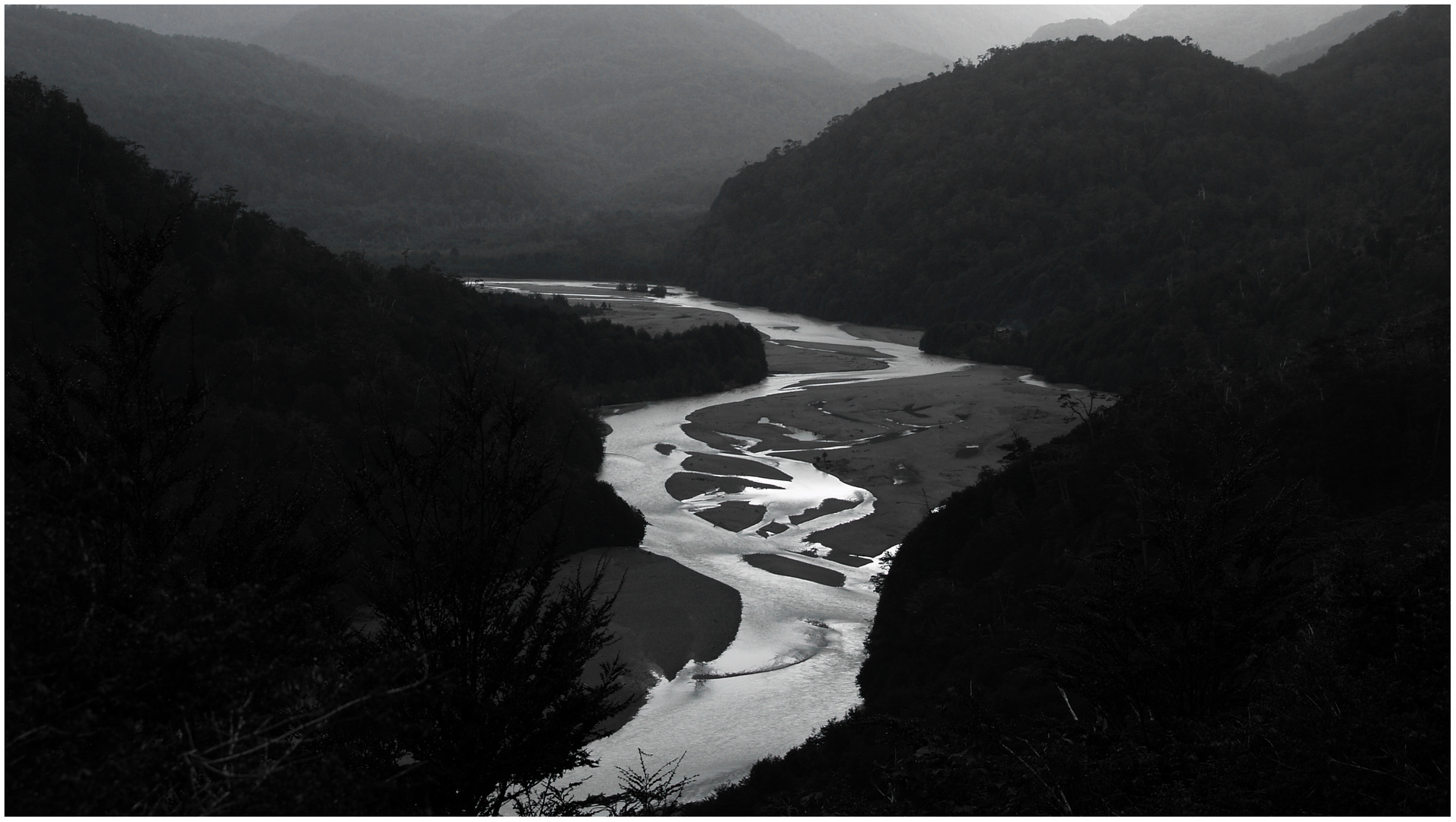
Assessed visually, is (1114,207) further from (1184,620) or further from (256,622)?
(256,622)

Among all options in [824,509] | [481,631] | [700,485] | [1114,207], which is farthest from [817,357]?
[481,631]

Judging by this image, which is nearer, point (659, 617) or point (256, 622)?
point (256, 622)

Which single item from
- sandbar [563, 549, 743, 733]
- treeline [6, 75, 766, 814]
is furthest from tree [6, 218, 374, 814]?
sandbar [563, 549, 743, 733]

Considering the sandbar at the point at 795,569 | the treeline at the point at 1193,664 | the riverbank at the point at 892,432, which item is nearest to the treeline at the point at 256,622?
the treeline at the point at 1193,664

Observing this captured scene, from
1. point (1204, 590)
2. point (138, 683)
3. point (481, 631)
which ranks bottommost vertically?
point (481, 631)

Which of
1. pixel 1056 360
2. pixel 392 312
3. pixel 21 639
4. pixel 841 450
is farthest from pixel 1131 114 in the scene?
pixel 21 639

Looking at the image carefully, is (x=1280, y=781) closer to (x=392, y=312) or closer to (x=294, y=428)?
(x=294, y=428)
